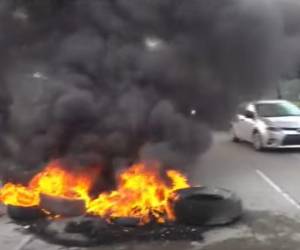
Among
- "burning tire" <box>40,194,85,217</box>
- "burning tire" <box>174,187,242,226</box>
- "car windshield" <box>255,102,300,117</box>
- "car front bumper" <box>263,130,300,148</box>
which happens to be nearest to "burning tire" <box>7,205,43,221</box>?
"burning tire" <box>40,194,85,217</box>

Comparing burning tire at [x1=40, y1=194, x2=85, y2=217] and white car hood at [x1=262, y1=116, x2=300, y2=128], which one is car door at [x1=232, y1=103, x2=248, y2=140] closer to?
white car hood at [x1=262, y1=116, x2=300, y2=128]

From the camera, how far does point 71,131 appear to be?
29.5ft

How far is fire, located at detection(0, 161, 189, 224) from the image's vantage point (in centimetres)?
817

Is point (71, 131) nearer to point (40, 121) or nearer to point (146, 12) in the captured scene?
point (40, 121)

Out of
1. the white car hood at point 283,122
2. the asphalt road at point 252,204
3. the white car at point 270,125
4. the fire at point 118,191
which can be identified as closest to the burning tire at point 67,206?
the fire at point 118,191

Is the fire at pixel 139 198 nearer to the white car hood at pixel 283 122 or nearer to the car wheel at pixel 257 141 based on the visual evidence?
the white car hood at pixel 283 122

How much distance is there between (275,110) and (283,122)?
3.64ft

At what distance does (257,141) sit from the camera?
16.7 m

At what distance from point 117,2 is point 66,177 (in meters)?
2.91

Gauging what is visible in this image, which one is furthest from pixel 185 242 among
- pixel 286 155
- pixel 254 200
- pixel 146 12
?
pixel 286 155

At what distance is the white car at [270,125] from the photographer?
16.0 m

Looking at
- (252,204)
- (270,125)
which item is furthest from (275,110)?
(252,204)

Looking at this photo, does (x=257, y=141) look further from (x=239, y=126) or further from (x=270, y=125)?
(x=239, y=126)

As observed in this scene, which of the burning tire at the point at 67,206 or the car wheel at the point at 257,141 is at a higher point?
the car wheel at the point at 257,141
